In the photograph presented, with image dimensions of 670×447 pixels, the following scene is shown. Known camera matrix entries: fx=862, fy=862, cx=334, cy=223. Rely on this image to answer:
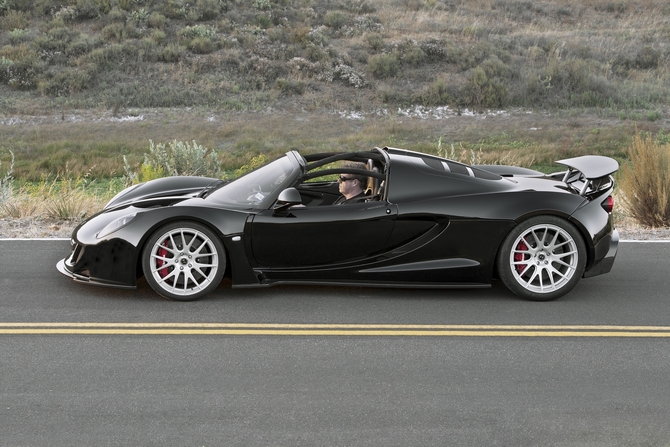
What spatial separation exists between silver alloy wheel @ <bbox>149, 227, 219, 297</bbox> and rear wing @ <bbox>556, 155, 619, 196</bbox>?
325cm

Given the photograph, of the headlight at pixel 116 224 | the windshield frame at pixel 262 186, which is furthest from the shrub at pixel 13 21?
the headlight at pixel 116 224

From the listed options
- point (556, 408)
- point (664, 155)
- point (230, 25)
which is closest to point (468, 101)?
point (230, 25)

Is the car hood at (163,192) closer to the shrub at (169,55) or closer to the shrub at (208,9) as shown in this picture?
the shrub at (169,55)

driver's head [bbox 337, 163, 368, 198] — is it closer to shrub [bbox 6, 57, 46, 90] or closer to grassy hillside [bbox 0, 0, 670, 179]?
grassy hillside [bbox 0, 0, 670, 179]

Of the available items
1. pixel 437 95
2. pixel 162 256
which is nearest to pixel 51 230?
pixel 162 256

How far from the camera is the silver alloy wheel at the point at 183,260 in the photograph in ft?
23.0

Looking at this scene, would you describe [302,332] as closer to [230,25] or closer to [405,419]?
[405,419]

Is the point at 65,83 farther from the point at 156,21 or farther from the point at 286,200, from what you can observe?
the point at 286,200

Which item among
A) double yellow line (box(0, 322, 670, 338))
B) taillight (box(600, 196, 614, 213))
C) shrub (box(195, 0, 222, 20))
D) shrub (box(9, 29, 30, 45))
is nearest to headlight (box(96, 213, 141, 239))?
double yellow line (box(0, 322, 670, 338))

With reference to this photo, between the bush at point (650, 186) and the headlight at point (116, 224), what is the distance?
691cm

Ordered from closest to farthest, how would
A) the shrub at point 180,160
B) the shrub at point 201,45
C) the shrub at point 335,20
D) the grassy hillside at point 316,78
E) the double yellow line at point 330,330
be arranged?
the double yellow line at point 330,330
the shrub at point 180,160
the grassy hillside at point 316,78
the shrub at point 201,45
the shrub at point 335,20

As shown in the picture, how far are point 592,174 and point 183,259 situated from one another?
358cm

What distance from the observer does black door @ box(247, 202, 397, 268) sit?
280 inches

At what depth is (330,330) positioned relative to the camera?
6.49 meters
